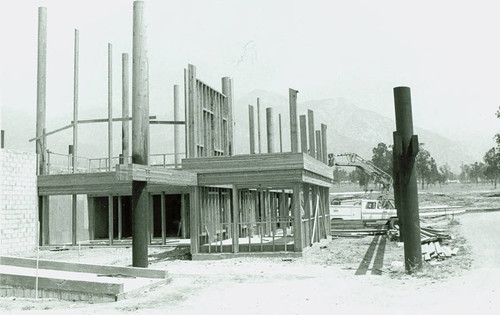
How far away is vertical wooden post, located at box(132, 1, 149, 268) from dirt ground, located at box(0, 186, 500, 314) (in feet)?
4.11

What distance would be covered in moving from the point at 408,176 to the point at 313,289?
377 cm

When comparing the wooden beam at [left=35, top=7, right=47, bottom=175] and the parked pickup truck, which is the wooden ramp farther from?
the parked pickup truck

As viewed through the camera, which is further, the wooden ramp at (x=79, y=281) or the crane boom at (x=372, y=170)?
the crane boom at (x=372, y=170)

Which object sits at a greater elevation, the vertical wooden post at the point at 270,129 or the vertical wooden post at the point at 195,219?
the vertical wooden post at the point at 270,129

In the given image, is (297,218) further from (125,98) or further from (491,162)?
(491,162)

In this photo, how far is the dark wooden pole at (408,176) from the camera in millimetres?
12086

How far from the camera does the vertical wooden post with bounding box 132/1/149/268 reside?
518 inches

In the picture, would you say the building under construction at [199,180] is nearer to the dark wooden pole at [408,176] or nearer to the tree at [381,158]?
the dark wooden pole at [408,176]

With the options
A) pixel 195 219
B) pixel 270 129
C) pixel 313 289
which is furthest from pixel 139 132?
pixel 270 129

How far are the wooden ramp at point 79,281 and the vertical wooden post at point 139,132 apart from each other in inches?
37.9

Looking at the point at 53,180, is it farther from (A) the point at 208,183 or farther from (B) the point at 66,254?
(A) the point at 208,183

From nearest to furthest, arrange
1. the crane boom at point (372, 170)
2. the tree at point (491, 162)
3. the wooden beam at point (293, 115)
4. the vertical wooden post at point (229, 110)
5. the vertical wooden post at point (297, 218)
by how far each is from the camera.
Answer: the vertical wooden post at point (297, 218) → the wooden beam at point (293, 115) → the vertical wooden post at point (229, 110) → the crane boom at point (372, 170) → the tree at point (491, 162)

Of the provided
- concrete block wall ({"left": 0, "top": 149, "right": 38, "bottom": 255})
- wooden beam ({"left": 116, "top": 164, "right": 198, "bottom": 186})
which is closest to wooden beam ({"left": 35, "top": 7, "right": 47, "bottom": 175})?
concrete block wall ({"left": 0, "top": 149, "right": 38, "bottom": 255})

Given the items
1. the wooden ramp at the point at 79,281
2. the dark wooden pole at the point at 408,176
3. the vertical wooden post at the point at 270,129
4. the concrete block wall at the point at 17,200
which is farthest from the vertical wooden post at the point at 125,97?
the dark wooden pole at the point at 408,176
